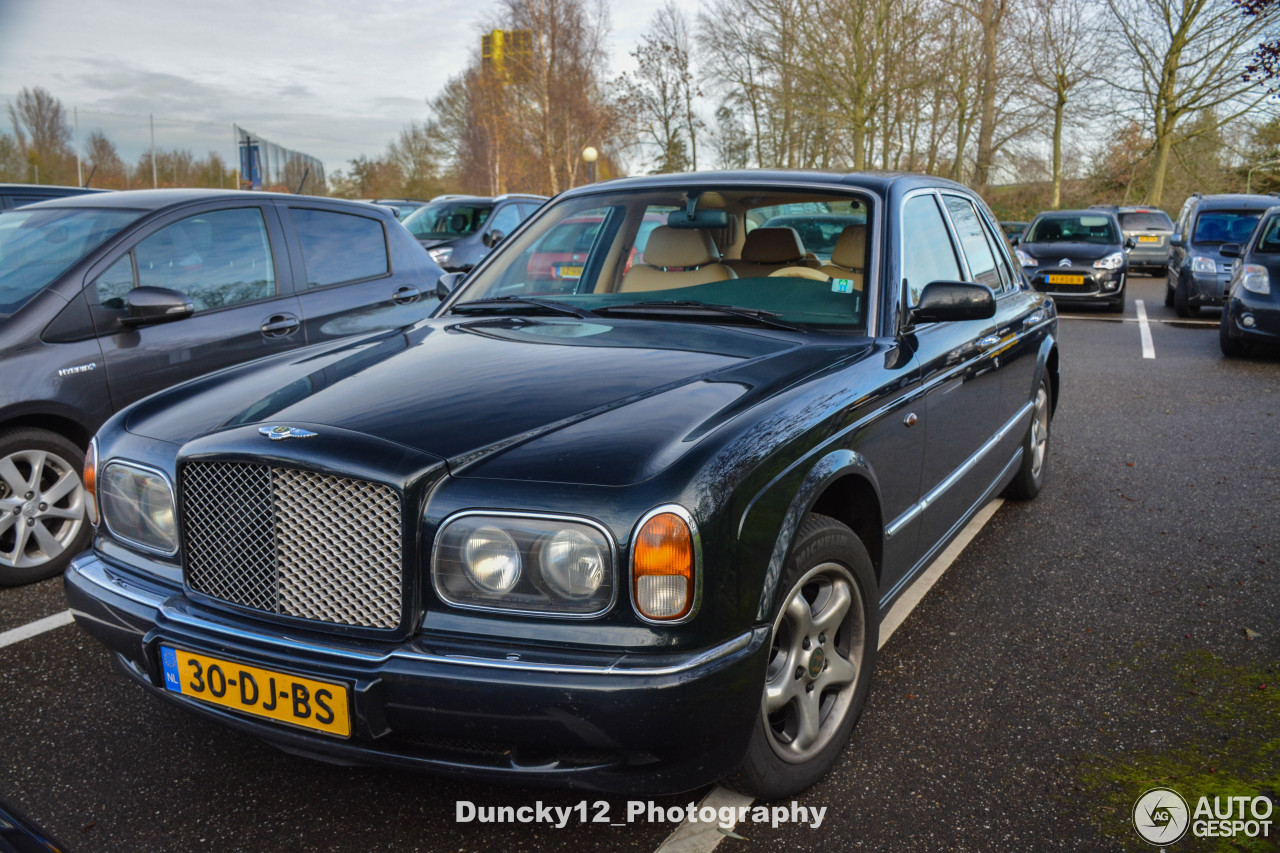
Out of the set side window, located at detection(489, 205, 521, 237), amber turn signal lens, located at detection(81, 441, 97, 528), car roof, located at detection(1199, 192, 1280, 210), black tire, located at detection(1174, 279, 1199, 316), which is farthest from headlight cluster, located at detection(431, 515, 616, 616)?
car roof, located at detection(1199, 192, 1280, 210)

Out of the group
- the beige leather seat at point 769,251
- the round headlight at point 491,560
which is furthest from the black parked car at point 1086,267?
the round headlight at point 491,560

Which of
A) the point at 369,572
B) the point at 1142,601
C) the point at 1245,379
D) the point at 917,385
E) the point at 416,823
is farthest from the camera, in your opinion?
the point at 1245,379

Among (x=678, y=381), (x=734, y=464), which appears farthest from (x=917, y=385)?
(x=734, y=464)

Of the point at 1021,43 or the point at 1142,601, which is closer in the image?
the point at 1142,601

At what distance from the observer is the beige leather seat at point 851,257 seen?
3.28 metres

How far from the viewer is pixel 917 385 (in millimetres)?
3104

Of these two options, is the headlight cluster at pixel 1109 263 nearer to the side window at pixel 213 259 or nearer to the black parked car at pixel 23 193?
the side window at pixel 213 259

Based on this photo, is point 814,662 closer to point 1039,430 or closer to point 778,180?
point 778,180

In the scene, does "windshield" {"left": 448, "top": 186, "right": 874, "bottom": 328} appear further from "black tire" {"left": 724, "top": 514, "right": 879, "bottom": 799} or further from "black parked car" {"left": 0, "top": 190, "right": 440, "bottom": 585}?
"black parked car" {"left": 0, "top": 190, "right": 440, "bottom": 585}

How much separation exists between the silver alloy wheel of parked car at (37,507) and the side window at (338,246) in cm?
163

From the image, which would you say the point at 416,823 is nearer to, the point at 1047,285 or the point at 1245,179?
the point at 1047,285

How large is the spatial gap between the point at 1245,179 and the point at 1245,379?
32441 millimetres

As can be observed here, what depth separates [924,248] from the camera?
3.63 m

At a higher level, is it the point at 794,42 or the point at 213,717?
the point at 794,42
